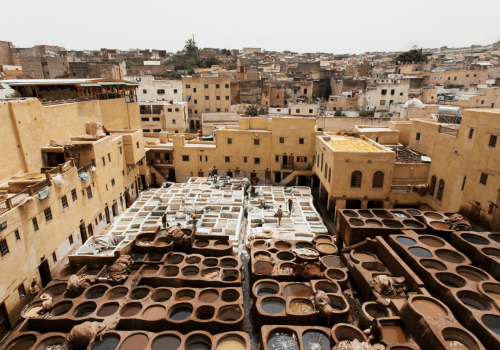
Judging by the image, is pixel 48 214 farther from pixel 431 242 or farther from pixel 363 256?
pixel 431 242

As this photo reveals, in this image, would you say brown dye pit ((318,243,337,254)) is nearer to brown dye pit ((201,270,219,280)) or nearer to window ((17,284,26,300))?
brown dye pit ((201,270,219,280))

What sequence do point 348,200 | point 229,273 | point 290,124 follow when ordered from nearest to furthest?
point 229,273
point 348,200
point 290,124

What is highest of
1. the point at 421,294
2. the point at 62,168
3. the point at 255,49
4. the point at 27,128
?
the point at 255,49

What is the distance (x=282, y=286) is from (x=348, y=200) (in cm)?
1040

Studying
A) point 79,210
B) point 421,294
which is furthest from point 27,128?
point 421,294

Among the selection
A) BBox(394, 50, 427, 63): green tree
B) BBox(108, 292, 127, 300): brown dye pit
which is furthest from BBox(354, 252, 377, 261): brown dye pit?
BBox(394, 50, 427, 63): green tree

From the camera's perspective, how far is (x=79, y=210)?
18.3 m

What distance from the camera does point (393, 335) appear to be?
11.1 m

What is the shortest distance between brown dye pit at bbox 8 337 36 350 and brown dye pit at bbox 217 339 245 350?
24.1 feet

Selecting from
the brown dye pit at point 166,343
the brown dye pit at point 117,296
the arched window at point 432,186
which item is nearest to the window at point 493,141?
the arched window at point 432,186

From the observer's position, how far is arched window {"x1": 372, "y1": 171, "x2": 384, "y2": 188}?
835 inches

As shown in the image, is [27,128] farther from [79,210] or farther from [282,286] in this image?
[282,286]

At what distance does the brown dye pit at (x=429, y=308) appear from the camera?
11.0 meters

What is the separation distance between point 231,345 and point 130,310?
4969 mm
